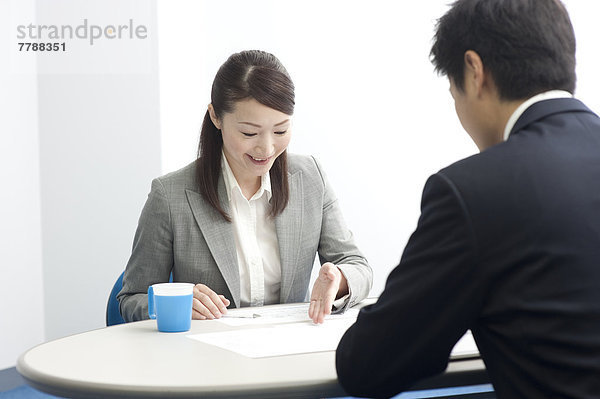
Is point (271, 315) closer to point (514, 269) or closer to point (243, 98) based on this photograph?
point (243, 98)

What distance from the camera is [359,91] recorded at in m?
4.14

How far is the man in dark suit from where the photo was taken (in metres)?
1.08

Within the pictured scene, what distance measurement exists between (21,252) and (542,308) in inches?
134

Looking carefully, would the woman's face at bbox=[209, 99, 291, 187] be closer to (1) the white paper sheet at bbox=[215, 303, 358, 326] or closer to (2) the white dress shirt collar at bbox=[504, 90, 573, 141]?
(1) the white paper sheet at bbox=[215, 303, 358, 326]

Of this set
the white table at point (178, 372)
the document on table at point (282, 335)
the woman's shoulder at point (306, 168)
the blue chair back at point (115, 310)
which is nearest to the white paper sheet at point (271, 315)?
the document on table at point (282, 335)

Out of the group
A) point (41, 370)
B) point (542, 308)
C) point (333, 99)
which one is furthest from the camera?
point (333, 99)

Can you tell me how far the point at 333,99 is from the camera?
13.5 ft

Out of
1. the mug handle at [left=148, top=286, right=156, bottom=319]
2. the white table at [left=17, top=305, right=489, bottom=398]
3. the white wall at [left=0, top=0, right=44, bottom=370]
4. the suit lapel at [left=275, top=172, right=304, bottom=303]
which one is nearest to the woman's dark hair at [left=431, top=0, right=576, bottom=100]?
the white table at [left=17, top=305, right=489, bottom=398]

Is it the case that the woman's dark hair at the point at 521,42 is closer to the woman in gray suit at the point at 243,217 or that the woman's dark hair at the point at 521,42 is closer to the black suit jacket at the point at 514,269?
the black suit jacket at the point at 514,269

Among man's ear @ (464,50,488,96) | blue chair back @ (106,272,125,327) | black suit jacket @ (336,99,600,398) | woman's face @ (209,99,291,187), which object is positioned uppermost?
man's ear @ (464,50,488,96)

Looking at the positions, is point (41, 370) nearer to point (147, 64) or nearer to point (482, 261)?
point (482, 261)

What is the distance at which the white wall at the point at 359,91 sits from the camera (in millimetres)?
4109

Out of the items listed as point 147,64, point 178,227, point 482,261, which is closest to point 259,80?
point 178,227

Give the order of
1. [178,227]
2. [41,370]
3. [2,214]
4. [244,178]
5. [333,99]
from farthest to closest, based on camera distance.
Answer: [333,99]
[2,214]
[244,178]
[178,227]
[41,370]
